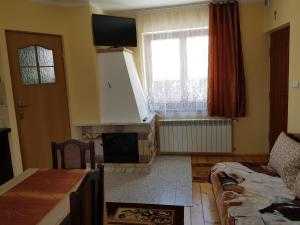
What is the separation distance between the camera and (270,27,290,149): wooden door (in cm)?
322

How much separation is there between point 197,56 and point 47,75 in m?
2.28

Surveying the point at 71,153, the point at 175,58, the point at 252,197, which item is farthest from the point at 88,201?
the point at 175,58

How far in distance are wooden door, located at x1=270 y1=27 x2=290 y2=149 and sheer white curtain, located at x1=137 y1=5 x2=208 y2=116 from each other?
0.98 m

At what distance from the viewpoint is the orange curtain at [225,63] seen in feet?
12.1

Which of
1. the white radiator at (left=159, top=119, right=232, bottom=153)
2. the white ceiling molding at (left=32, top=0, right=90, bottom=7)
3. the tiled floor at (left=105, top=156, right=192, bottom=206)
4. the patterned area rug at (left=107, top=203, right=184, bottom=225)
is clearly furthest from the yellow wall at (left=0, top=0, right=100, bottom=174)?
the patterned area rug at (left=107, top=203, right=184, bottom=225)

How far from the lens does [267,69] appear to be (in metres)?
3.83

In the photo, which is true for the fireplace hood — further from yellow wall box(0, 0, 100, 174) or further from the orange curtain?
the orange curtain

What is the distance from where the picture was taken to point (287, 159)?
217cm

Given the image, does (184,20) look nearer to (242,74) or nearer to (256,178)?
(242,74)

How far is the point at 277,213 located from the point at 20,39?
3.35m

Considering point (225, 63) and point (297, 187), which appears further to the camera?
point (225, 63)

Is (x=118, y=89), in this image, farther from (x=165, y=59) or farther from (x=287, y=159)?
(x=287, y=159)

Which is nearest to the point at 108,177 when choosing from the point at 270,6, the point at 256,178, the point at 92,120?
the point at 92,120

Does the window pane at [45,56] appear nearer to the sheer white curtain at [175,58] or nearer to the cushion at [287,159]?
the sheer white curtain at [175,58]
